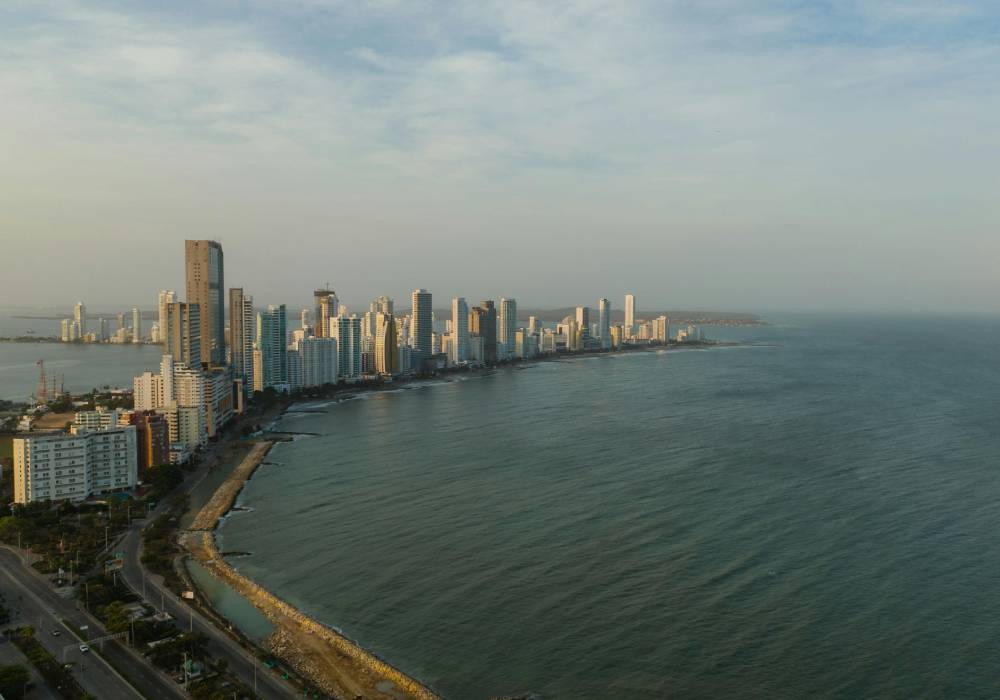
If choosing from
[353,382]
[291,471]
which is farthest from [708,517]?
[353,382]

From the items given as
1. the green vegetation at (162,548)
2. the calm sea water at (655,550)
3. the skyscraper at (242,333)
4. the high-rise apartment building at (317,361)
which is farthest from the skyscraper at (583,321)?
the green vegetation at (162,548)

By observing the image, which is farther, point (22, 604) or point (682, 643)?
point (22, 604)

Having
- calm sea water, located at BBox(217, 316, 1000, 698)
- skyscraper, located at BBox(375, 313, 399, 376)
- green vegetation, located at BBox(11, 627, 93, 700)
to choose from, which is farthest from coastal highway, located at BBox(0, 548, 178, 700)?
skyscraper, located at BBox(375, 313, 399, 376)

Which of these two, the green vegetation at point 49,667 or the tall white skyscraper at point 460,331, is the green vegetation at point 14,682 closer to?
the green vegetation at point 49,667

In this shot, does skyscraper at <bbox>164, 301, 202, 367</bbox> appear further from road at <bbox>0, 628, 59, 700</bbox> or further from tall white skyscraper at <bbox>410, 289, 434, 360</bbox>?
road at <bbox>0, 628, 59, 700</bbox>

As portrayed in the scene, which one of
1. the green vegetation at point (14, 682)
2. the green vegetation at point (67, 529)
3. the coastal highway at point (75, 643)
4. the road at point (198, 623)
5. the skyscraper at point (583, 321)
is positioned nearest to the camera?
the green vegetation at point (14, 682)

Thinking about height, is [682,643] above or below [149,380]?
below

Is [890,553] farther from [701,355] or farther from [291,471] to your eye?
[701,355]
